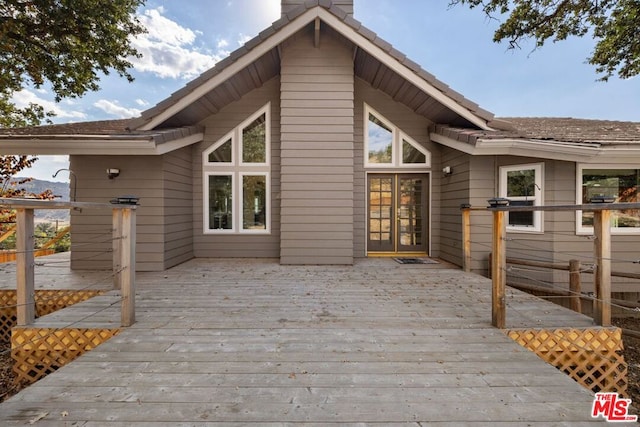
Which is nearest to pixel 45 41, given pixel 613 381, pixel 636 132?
pixel 613 381

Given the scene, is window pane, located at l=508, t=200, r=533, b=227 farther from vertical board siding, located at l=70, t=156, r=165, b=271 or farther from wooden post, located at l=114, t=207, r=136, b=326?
vertical board siding, located at l=70, t=156, r=165, b=271

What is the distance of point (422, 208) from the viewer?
6.26 m

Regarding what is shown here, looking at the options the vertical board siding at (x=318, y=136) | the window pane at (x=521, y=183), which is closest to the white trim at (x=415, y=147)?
the vertical board siding at (x=318, y=136)

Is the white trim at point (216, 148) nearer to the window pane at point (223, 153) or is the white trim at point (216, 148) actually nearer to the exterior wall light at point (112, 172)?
the window pane at point (223, 153)

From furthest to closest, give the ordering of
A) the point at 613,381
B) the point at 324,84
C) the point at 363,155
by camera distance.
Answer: the point at 363,155, the point at 324,84, the point at 613,381

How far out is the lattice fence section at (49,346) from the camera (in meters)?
2.49

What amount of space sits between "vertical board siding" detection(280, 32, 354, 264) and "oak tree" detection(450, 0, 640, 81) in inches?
168

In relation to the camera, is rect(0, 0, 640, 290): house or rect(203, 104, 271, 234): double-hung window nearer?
rect(0, 0, 640, 290): house

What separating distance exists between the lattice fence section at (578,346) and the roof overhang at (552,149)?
2.87 metres

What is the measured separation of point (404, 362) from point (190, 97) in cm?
514

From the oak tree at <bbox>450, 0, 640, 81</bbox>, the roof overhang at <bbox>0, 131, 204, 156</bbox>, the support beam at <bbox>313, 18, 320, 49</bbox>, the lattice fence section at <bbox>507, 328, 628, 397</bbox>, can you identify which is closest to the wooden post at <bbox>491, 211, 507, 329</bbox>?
the lattice fence section at <bbox>507, 328, 628, 397</bbox>

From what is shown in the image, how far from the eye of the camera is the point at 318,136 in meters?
5.34

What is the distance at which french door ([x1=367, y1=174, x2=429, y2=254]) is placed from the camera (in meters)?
6.26

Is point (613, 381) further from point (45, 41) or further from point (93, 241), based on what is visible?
point (45, 41)
